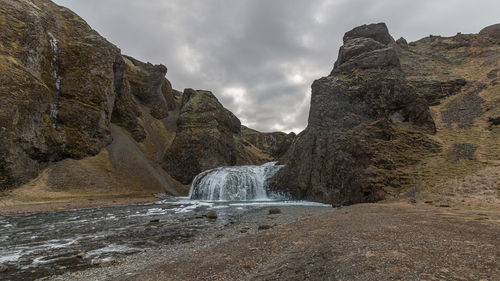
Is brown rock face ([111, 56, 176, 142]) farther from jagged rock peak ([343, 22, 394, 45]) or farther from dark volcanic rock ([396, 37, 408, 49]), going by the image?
dark volcanic rock ([396, 37, 408, 49])

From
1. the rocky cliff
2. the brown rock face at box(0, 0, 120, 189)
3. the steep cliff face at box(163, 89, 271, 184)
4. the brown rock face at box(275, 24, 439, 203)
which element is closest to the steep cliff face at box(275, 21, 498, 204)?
the brown rock face at box(275, 24, 439, 203)

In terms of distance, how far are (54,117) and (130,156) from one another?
20535 millimetres

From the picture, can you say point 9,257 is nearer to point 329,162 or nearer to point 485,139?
point 329,162

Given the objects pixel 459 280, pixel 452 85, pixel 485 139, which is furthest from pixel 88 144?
pixel 452 85

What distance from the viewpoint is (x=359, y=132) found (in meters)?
36.4

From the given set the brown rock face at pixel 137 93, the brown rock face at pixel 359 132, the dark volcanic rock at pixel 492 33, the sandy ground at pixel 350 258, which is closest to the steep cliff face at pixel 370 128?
the brown rock face at pixel 359 132

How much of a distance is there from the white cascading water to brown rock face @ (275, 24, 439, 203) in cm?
466

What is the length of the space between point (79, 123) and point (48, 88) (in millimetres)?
10683

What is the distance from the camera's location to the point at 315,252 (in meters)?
8.11

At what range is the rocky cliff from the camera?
45531mm

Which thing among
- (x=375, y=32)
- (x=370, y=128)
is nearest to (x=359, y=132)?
(x=370, y=128)

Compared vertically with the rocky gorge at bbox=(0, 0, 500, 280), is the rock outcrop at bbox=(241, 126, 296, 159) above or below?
above

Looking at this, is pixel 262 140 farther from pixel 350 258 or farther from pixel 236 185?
pixel 350 258

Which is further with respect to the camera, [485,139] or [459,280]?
[485,139]
